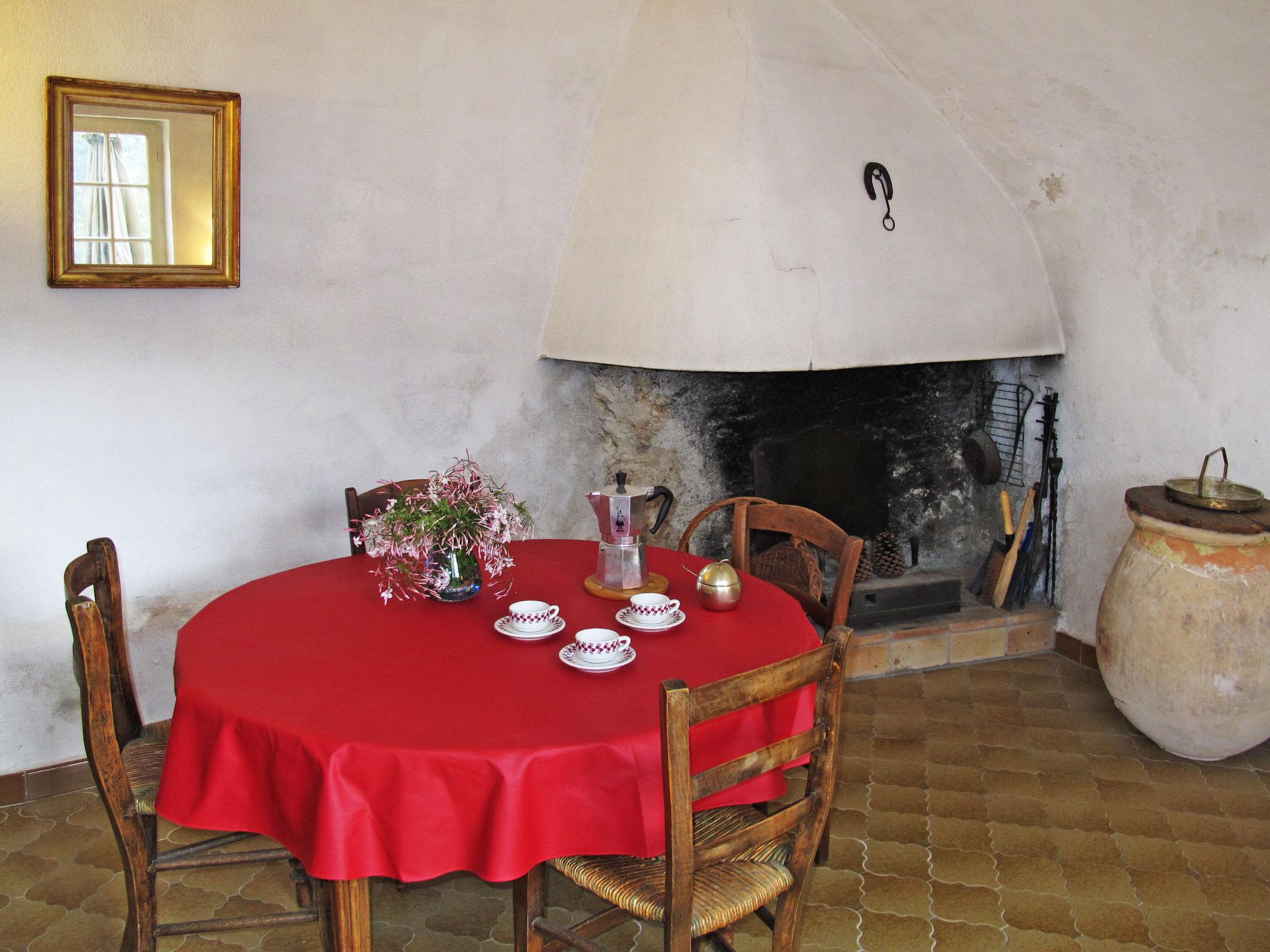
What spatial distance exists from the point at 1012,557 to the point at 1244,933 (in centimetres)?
176

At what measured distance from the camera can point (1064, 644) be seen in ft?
13.0

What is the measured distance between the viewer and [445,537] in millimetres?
2258

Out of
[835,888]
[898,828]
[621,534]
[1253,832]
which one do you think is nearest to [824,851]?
[835,888]

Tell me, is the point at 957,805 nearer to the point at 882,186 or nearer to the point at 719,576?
the point at 719,576

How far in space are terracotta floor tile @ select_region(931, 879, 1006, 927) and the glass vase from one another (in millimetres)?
1353

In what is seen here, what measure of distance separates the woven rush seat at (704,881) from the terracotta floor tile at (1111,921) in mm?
955

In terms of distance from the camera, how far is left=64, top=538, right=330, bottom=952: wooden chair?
6.10ft

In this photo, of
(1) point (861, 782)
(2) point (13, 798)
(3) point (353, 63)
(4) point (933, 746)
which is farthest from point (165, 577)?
(4) point (933, 746)

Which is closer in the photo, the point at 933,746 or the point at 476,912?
the point at 476,912

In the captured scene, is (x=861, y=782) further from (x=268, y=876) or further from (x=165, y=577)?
(x=165, y=577)

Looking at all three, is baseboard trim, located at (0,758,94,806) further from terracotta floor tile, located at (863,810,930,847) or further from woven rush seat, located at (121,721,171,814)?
terracotta floor tile, located at (863,810,930,847)

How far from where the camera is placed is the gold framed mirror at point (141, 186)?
8.68 ft

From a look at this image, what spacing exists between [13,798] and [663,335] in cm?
233

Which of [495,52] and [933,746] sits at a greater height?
[495,52]
